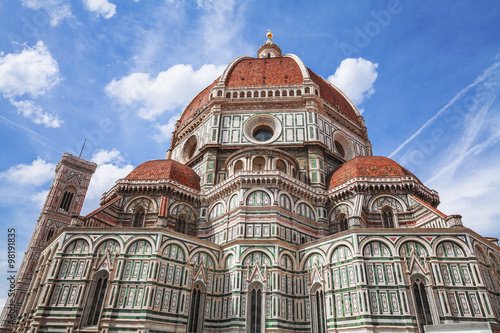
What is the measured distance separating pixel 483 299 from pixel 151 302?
16.4 m

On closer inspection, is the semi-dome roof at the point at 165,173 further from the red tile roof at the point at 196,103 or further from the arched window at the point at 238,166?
the red tile roof at the point at 196,103

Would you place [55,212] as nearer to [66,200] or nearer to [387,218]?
[66,200]

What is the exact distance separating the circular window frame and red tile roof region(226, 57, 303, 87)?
13.9ft

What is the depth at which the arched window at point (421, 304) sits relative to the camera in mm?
17219

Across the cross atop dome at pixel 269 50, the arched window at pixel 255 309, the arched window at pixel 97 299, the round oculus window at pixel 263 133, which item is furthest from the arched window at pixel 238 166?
the cross atop dome at pixel 269 50

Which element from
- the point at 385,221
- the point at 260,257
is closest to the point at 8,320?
the point at 260,257

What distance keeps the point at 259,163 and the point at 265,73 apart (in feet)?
42.5

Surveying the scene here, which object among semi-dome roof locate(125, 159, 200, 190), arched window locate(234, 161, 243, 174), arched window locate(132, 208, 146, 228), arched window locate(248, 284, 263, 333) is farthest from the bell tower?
arched window locate(248, 284, 263, 333)

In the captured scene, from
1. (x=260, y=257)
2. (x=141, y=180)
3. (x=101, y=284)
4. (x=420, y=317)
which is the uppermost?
(x=141, y=180)

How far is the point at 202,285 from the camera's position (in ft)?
67.8

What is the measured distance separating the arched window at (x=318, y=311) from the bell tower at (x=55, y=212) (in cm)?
2778

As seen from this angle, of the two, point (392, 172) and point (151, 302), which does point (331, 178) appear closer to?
point (392, 172)

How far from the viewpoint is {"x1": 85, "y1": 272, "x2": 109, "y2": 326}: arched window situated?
59.8ft

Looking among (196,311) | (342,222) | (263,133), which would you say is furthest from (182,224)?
(342,222)
